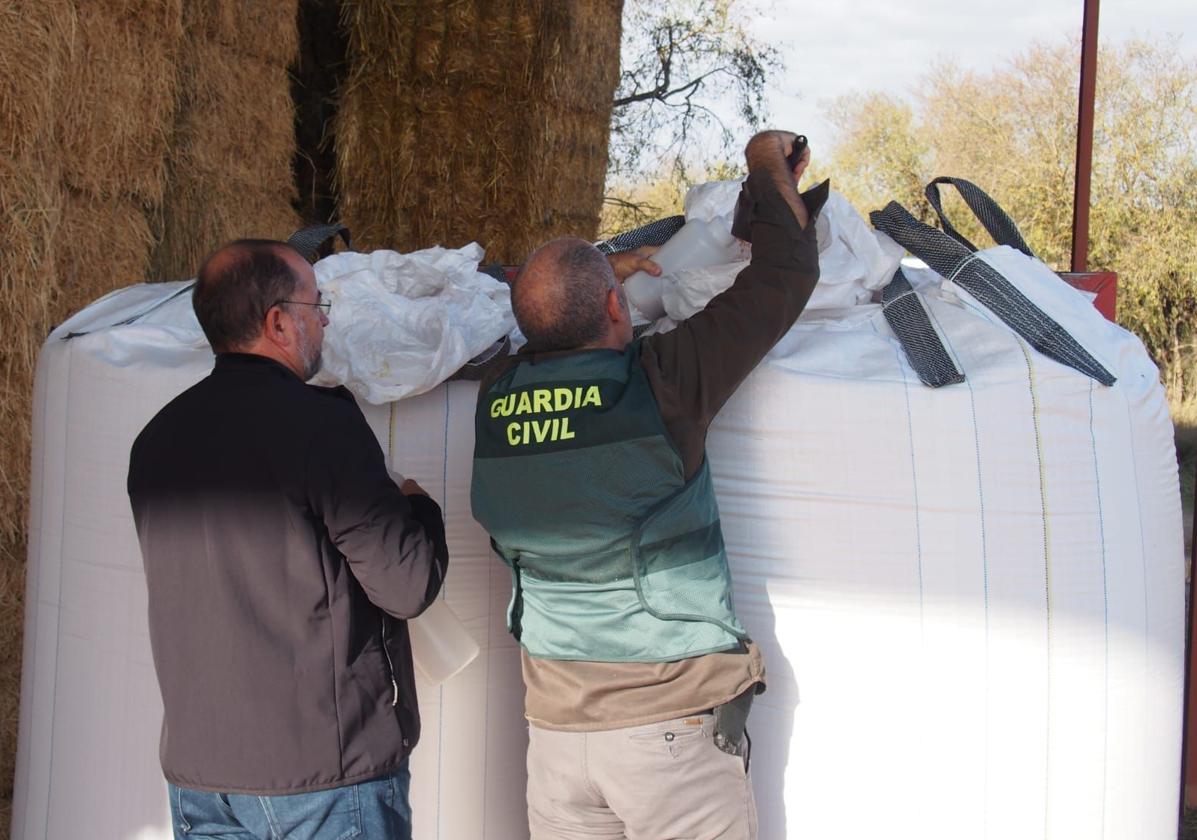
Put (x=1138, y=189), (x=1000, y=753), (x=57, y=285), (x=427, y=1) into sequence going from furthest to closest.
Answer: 1. (x=1138, y=189)
2. (x=427, y=1)
3. (x=57, y=285)
4. (x=1000, y=753)

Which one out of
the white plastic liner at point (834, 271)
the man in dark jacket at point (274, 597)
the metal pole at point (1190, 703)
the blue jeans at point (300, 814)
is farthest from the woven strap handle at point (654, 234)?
the metal pole at point (1190, 703)

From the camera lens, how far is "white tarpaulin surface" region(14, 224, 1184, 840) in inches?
92.0

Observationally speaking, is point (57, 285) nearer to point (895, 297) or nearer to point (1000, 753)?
point (895, 297)

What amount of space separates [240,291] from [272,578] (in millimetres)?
474

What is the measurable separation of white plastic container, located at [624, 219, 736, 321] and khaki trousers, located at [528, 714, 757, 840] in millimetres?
1008

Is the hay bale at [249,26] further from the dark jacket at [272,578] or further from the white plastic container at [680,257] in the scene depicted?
the dark jacket at [272,578]

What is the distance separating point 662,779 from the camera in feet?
6.44

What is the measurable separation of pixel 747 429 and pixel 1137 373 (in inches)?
32.7

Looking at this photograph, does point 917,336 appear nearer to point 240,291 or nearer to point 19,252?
point 240,291

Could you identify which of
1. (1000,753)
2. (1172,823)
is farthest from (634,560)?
(1172,823)

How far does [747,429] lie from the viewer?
2398 millimetres

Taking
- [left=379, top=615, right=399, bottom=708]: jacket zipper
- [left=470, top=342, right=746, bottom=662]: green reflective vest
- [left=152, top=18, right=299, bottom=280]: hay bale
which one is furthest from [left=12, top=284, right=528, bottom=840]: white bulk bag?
[left=152, top=18, right=299, bottom=280]: hay bale

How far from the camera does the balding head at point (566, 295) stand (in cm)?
210

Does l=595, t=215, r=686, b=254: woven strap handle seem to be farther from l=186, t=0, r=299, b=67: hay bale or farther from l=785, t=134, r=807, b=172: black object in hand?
l=186, t=0, r=299, b=67: hay bale
